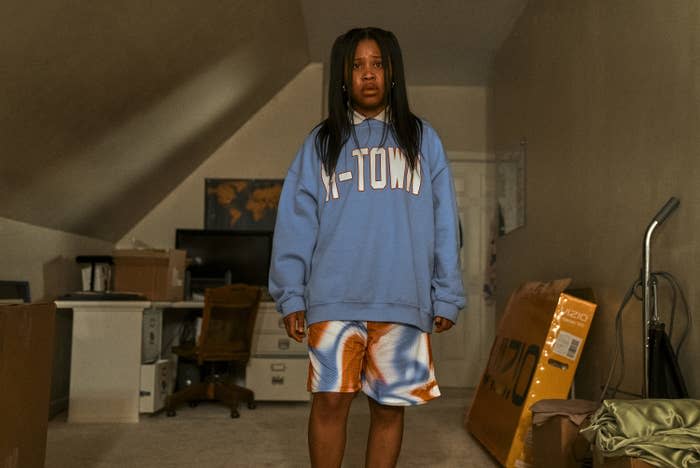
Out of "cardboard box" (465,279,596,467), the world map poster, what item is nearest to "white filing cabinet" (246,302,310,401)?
the world map poster

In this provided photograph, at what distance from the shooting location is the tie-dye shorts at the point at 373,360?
1.52 m

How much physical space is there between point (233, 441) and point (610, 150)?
76.2 inches

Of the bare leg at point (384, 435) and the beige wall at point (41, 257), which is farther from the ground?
the beige wall at point (41, 257)

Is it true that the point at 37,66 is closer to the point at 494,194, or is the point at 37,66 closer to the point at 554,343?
the point at 554,343

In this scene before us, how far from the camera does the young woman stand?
154cm

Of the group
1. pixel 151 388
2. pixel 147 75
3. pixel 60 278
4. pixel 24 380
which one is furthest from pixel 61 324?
pixel 24 380

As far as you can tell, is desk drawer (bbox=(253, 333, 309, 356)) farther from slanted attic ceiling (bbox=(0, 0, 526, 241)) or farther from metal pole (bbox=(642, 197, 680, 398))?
metal pole (bbox=(642, 197, 680, 398))

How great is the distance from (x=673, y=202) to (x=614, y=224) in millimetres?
519

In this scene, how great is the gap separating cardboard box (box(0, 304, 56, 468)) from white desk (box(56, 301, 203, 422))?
6.15 feet

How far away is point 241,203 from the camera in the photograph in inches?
193

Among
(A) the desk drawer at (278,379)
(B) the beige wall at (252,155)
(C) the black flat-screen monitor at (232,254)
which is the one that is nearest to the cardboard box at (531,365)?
(A) the desk drawer at (278,379)

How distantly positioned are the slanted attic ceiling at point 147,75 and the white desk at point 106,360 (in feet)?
1.73

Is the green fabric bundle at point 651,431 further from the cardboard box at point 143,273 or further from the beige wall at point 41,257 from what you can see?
the cardboard box at point 143,273

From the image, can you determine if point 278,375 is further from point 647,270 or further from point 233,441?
point 647,270
